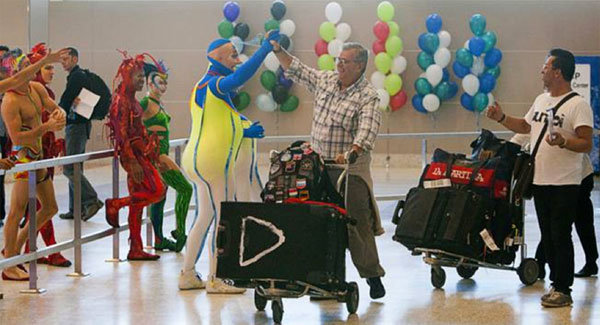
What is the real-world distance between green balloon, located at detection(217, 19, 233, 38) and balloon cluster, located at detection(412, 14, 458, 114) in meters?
2.65

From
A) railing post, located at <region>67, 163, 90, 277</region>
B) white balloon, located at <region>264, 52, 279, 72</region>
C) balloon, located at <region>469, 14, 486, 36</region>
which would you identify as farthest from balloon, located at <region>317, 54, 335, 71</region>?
railing post, located at <region>67, 163, 90, 277</region>

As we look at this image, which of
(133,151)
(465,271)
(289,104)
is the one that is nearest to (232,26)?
(289,104)

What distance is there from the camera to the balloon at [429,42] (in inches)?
612

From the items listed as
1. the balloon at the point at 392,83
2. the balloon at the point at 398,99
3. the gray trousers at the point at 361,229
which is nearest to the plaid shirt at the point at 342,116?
the gray trousers at the point at 361,229

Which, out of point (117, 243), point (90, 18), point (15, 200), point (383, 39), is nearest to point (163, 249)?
point (117, 243)

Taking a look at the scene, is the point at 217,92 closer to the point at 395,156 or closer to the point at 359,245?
the point at 359,245

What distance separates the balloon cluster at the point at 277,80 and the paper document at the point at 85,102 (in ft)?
20.9

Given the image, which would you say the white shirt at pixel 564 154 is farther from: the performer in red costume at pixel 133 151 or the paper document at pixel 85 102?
the paper document at pixel 85 102

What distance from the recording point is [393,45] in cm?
1572

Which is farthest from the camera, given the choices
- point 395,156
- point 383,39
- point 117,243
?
point 395,156

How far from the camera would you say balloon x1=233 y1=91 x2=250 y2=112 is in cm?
1634

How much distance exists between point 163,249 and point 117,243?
1.85 feet

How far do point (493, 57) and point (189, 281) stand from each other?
9.38m

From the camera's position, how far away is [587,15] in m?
16.1
